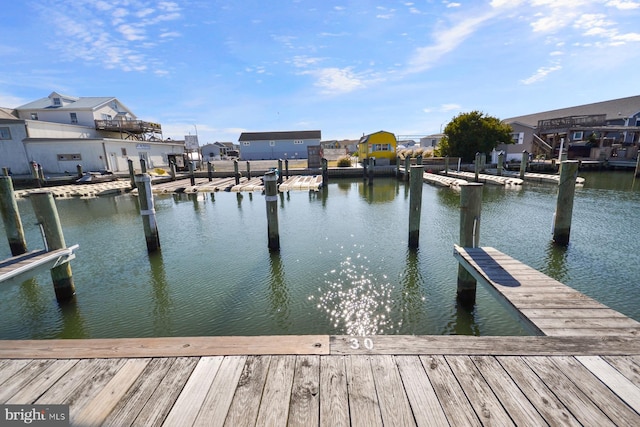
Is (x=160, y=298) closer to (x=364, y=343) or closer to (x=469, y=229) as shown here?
(x=364, y=343)

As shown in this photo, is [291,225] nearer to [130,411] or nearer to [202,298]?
[202,298]

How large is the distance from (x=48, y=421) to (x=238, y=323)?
378 cm

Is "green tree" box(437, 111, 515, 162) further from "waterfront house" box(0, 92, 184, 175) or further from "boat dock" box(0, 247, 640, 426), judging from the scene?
Answer: "waterfront house" box(0, 92, 184, 175)

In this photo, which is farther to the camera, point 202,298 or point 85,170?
point 85,170

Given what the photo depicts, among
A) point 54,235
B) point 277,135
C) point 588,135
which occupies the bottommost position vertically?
point 54,235

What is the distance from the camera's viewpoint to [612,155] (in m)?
34.2

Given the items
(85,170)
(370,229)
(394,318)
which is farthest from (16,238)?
(85,170)

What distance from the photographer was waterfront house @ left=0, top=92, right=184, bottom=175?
96.1 ft

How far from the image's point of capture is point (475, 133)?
33.4 metres

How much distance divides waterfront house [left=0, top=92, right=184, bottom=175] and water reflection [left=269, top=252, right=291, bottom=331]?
32493mm

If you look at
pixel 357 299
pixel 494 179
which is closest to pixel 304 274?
pixel 357 299

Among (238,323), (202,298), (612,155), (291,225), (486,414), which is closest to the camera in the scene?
(486,414)

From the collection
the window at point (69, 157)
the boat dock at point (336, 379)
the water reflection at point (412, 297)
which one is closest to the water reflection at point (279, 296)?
the water reflection at point (412, 297)

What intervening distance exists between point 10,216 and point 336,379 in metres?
11.0
